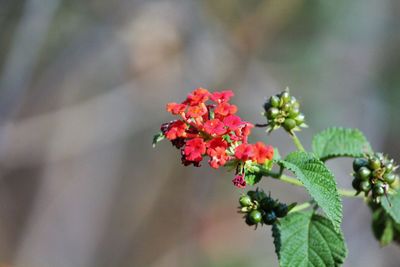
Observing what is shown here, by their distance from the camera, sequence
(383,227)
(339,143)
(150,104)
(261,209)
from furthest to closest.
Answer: (150,104) < (383,227) < (339,143) < (261,209)

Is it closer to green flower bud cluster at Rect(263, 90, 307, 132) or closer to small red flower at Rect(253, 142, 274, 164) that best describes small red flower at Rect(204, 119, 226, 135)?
small red flower at Rect(253, 142, 274, 164)

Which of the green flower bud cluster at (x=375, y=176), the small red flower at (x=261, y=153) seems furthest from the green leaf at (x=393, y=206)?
the small red flower at (x=261, y=153)

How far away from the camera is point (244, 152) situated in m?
1.42

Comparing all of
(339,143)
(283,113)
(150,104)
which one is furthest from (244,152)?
(150,104)

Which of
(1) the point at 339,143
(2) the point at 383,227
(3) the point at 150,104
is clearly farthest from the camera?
(3) the point at 150,104

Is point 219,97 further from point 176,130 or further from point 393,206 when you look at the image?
point 393,206

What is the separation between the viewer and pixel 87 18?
22.5 feet

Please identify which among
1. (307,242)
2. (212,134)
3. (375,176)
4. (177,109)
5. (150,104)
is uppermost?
(150,104)

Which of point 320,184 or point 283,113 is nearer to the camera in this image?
point 320,184

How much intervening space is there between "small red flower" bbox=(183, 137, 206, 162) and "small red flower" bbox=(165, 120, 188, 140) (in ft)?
0.11

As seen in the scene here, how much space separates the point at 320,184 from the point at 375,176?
0.22m

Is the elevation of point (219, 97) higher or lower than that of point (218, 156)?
higher

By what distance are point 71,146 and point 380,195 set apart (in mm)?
5464

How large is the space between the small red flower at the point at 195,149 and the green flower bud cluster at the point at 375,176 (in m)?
0.44
